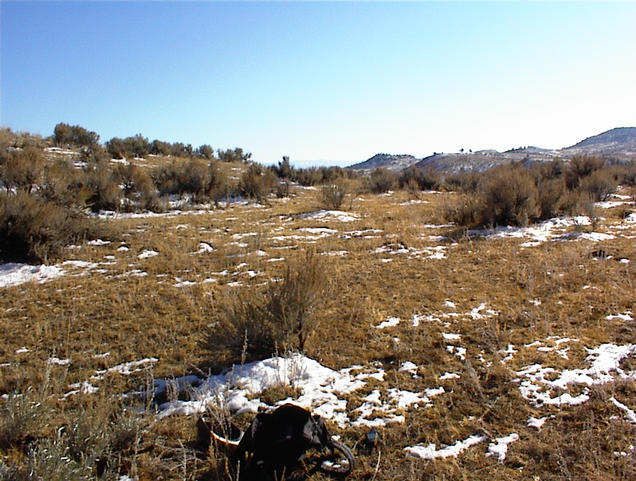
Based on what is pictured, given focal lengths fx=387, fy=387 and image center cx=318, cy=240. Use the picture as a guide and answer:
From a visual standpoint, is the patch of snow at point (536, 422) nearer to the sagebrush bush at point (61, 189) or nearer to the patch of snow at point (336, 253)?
the patch of snow at point (336, 253)

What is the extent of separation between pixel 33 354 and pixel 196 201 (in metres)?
10.7

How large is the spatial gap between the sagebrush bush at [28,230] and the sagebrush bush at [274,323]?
470 cm

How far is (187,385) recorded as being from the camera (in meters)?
3.05

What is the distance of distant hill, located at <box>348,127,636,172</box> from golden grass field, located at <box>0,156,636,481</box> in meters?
24.4

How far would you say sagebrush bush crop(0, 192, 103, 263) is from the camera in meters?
6.62

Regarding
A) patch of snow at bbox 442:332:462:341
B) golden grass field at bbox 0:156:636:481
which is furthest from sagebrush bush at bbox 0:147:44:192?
patch of snow at bbox 442:332:462:341

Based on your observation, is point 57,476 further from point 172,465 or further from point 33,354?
point 33,354

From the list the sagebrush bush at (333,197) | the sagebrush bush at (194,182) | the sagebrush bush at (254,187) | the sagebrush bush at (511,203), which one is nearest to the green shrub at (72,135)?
the sagebrush bush at (194,182)

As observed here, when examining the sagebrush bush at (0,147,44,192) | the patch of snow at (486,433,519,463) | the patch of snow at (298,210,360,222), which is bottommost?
the patch of snow at (486,433,519,463)

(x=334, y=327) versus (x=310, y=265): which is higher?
(x=310, y=265)

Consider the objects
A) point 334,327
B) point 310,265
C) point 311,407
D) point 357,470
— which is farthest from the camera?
point 334,327

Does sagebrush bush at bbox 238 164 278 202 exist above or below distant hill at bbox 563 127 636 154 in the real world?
below

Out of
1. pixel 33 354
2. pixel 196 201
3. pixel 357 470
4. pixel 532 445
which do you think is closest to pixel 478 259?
pixel 532 445

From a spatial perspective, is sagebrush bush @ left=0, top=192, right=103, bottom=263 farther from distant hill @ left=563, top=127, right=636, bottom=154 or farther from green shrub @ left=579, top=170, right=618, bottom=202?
distant hill @ left=563, top=127, right=636, bottom=154
